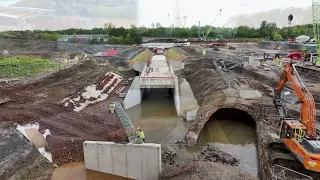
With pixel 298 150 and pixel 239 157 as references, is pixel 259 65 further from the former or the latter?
pixel 298 150

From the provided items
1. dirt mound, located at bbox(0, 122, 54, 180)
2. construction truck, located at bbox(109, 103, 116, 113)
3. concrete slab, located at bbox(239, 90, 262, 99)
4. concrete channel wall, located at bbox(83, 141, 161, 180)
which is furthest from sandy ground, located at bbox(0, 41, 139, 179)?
concrete slab, located at bbox(239, 90, 262, 99)

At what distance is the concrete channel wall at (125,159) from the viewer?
19.3 m

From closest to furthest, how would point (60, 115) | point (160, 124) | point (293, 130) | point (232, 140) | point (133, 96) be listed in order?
point (293, 130), point (60, 115), point (232, 140), point (160, 124), point (133, 96)

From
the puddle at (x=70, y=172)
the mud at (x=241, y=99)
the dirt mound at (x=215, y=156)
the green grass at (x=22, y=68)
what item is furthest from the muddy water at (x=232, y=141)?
the green grass at (x=22, y=68)

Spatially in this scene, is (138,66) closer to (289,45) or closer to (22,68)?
(22,68)

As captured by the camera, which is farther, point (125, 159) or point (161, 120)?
point (161, 120)

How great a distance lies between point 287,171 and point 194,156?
777 cm

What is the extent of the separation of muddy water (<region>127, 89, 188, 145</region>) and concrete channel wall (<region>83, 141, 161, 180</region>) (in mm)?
6493

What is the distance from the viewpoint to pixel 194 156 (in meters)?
23.0

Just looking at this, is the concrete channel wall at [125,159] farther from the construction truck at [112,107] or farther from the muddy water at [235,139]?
the construction truck at [112,107]

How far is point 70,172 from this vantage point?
66.7 ft

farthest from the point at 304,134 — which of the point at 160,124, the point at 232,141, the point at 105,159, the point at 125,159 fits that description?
the point at 160,124

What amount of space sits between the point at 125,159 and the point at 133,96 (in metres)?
17.8

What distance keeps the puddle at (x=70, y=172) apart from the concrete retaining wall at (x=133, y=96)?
14.3 metres
